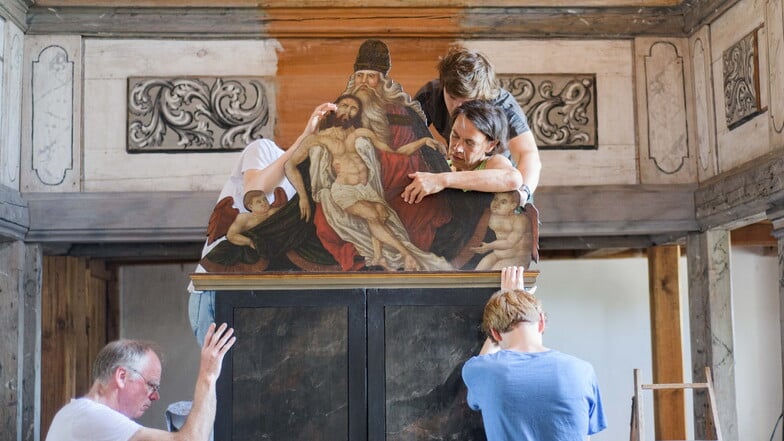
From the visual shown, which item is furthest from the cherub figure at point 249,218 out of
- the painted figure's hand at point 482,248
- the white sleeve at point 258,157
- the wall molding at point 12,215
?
the wall molding at point 12,215

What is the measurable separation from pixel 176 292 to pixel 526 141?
6.86 metres

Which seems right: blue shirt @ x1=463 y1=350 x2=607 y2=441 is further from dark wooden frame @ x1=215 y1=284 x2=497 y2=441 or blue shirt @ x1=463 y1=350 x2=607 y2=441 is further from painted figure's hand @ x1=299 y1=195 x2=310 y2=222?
painted figure's hand @ x1=299 y1=195 x2=310 y2=222

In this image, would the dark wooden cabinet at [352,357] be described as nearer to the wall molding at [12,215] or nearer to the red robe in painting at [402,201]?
the red robe in painting at [402,201]

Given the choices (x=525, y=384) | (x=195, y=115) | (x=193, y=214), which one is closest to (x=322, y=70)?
(x=195, y=115)

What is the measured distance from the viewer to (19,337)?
7.86 metres

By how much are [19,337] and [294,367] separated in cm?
454

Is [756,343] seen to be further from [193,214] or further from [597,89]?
[193,214]

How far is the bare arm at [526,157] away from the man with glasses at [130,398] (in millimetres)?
1345

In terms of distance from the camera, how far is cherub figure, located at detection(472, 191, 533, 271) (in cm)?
398

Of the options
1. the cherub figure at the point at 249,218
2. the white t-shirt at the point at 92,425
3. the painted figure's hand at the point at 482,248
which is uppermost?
the cherub figure at the point at 249,218

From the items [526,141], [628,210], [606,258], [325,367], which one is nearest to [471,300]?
[325,367]

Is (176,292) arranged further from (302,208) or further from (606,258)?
(302,208)

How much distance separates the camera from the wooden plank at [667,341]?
352 inches

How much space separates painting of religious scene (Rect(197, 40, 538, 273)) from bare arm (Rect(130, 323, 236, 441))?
246 mm
